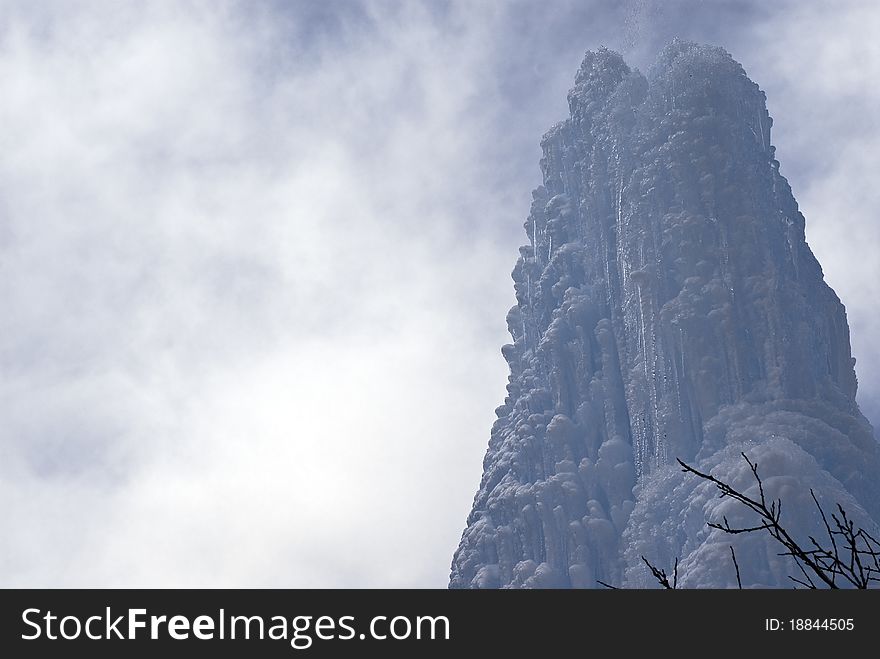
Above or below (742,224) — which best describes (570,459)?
below

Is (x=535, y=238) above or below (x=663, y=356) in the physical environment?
above

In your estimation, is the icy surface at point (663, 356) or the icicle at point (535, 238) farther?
the icicle at point (535, 238)

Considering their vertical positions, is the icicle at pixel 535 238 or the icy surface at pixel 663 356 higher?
the icicle at pixel 535 238

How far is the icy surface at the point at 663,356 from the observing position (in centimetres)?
4397

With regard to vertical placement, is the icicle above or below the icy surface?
above

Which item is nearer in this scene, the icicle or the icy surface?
the icy surface

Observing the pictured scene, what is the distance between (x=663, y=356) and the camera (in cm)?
4716

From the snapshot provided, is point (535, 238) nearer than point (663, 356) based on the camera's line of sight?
No

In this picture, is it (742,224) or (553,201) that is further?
(553,201)

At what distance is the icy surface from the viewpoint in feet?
144

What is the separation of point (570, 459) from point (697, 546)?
9235mm
